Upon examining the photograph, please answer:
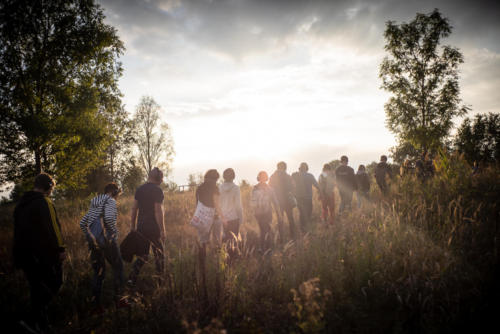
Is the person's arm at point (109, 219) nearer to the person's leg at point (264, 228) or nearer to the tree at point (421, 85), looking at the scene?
the person's leg at point (264, 228)

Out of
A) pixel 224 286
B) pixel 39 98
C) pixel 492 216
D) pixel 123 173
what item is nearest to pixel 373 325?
pixel 224 286

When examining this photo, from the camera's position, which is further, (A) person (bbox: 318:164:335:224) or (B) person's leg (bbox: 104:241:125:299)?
(A) person (bbox: 318:164:335:224)

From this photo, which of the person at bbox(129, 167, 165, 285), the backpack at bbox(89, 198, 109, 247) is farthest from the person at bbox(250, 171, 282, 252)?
the backpack at bbox(89, 198, 109, 247)

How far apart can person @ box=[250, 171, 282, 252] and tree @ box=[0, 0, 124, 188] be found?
23.6 ft

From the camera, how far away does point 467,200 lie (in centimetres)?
495

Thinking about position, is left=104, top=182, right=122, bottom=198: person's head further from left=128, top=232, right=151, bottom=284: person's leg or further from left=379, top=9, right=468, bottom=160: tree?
left=379, top=9, right=468, bottom=160: tree

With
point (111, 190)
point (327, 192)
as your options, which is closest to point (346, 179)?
point (327, 192)

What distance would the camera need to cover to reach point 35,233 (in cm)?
289

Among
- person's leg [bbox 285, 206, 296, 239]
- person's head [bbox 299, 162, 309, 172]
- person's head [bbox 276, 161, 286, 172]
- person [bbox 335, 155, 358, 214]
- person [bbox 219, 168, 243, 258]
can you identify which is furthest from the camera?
person [bbox 335, 155, 358, 214]

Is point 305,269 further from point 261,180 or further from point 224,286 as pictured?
point 261,180

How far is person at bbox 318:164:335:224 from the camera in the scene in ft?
25.2

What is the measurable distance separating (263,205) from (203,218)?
5.80 ft

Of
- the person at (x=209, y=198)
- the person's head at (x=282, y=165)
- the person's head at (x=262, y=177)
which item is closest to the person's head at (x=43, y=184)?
the person at (x=209, y=198)

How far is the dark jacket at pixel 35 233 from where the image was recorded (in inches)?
112
